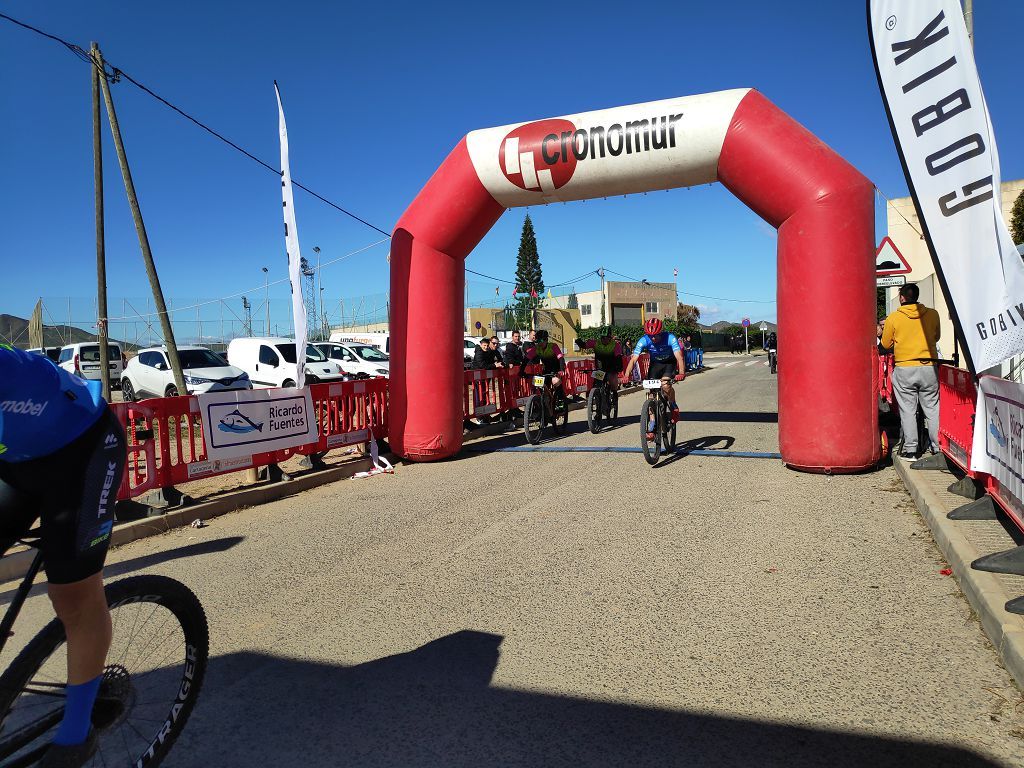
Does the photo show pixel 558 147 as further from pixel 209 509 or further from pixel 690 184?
pixel 209 509

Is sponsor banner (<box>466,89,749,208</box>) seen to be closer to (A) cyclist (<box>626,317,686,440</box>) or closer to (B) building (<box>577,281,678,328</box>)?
(A) cyclist (<box>626,317,686,440</box>)

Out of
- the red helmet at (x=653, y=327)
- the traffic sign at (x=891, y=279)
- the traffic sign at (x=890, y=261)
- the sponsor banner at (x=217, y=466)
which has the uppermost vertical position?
the traffic sign at (x=890, y=261)

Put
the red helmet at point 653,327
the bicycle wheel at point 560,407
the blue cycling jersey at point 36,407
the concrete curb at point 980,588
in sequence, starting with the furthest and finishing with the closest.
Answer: the bicycle wheel at point 560,407 < the red helmet at point 653,327 < the concrete curb at point 980,588 < the blue cycling jersey at point 36,407

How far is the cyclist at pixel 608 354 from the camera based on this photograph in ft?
38.8

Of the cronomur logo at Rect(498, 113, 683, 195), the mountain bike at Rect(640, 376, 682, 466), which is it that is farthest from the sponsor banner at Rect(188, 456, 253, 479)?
the cronomur logo at Rect(498, 113, 683, 195)

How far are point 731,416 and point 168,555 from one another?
34.1 feet

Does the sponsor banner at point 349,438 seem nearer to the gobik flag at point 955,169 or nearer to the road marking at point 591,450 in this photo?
the road marking at point 591,450

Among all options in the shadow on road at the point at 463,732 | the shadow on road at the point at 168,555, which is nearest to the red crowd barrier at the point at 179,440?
the shadow on road at the point at 168,555

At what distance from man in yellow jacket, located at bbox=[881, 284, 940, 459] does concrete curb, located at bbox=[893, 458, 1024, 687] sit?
1.73 meters

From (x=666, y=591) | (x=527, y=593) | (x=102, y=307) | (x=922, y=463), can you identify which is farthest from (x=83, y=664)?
(x=102, y=307)

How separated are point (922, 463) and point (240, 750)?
6791 mm

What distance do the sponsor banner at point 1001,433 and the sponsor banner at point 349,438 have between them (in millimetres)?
6791

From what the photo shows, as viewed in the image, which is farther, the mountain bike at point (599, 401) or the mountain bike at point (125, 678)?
the mountain bike at point (599, 401)

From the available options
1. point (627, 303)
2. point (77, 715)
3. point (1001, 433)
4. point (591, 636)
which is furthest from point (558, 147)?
point (627, 303)
